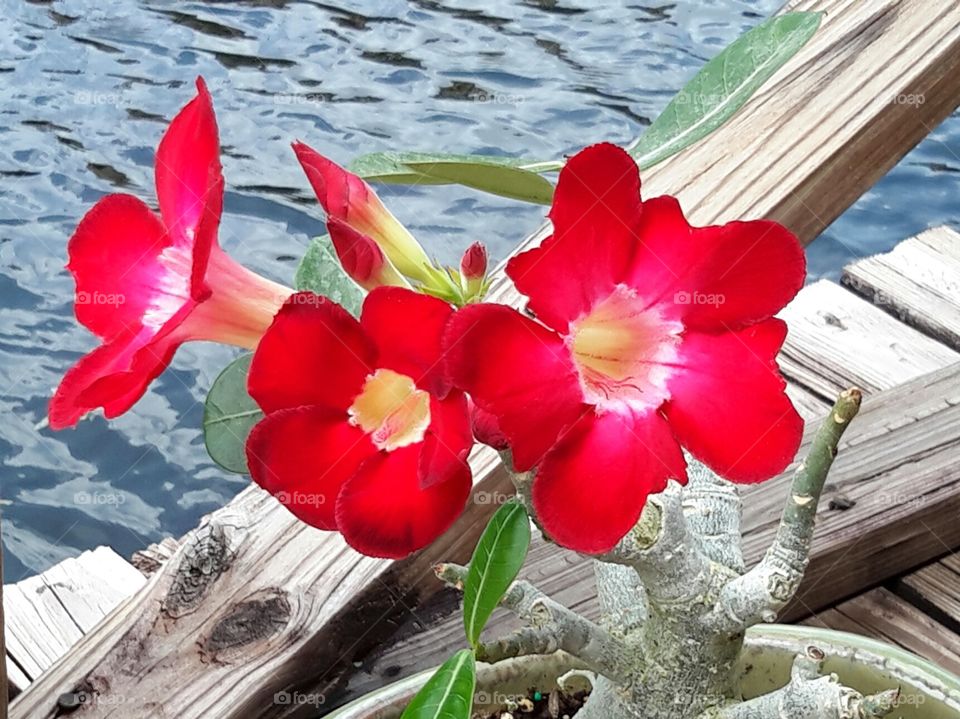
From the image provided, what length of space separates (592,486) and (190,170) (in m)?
0.20

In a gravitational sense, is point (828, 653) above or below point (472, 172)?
below

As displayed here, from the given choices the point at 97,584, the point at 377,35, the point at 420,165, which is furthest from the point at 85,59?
the point at 420,165

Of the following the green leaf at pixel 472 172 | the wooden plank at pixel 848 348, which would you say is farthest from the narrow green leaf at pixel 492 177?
the wooden plank at pixel 848 348

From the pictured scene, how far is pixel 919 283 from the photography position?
1812 mm

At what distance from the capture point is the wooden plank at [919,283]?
1.73 meters

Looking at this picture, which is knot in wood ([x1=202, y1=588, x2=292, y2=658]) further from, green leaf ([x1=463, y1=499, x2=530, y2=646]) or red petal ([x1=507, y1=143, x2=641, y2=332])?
red petal ([x1=507, y1=143, x2=641, y2=332])

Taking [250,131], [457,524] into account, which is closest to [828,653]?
[457,524]

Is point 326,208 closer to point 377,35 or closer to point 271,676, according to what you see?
point 271,676

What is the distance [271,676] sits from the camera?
3.32 ft

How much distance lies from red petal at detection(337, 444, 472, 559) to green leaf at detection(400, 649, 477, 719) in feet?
0.43

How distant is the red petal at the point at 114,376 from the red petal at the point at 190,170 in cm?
4

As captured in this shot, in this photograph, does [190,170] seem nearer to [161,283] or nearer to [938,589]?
[161,283]

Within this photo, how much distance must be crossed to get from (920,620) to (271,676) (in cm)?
70

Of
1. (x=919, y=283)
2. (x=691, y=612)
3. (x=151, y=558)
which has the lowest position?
(x=151, y=558)
